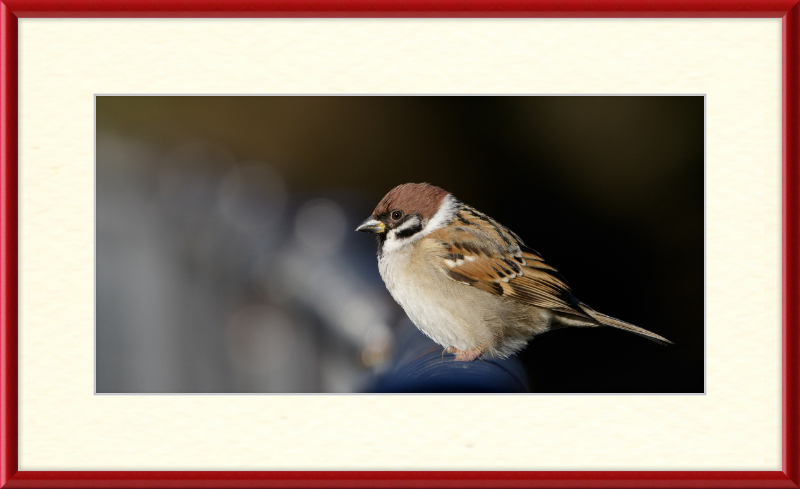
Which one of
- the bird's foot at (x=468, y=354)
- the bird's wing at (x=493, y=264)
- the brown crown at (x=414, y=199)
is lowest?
the bird's foot at (x=468, y=354)

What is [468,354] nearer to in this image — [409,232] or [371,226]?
[409,232]

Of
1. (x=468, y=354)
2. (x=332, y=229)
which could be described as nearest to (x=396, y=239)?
(x=332, y=229)

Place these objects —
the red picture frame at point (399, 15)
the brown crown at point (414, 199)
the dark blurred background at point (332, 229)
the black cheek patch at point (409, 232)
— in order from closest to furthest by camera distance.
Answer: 1. the red picture frame at point (399, 15)
2. the dark blurred background at point (332, 229)
3. the brown crown at point (414, 199)
4. the black cheek patch at point (409, 232)

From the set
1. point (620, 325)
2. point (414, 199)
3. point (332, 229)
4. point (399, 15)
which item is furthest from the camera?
point (414, 199)

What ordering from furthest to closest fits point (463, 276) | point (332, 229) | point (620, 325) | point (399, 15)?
point (463, 276)
point (332, 229)
point (620, 325)
point (399, 15)

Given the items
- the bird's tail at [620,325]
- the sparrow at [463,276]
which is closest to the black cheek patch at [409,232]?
the sparrow at [463,276]

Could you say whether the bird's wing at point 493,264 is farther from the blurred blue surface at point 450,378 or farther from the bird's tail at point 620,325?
the blurred blue surface at point 450,378

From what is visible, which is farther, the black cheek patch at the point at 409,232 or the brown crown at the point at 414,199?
the black cheek patch at the point at 409,232
